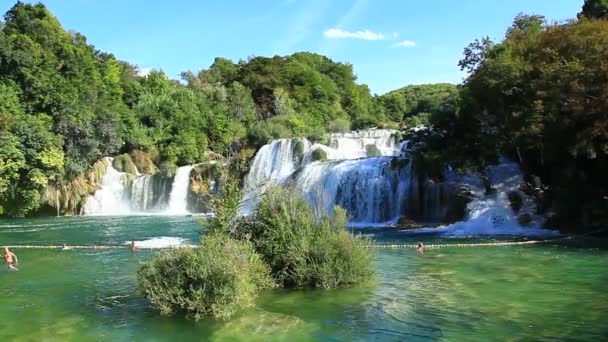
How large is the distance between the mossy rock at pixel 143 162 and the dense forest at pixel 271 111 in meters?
0.13

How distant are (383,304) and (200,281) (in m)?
3.69

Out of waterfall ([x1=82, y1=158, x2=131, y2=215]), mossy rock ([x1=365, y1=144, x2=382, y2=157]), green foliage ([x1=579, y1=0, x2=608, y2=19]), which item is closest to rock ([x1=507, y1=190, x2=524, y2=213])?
green foliage ([x1=579, y1=0, x2=608, y2=19])

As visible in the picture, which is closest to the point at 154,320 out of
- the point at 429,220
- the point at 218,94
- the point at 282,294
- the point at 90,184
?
the point at 282,294

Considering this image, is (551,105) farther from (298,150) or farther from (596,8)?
(298,150)

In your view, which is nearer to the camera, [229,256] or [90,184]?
[229,256]

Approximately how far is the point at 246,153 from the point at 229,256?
37922 mm

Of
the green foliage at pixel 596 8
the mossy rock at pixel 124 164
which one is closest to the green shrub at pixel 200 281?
the green foliage at pixel 596 8

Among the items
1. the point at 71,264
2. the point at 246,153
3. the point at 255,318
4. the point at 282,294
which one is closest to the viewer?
the point at 255,318

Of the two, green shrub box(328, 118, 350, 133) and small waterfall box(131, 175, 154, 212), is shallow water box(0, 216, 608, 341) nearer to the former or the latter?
small waterfall box(131, 175, 154, 212)

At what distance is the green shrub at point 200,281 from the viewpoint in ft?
35.6

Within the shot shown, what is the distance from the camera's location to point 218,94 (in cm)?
6203

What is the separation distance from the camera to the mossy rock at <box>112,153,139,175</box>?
154 ft

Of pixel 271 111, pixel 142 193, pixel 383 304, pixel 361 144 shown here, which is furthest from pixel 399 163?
pixel 271 111

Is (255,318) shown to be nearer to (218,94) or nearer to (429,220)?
(429,220)
